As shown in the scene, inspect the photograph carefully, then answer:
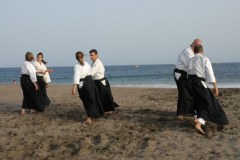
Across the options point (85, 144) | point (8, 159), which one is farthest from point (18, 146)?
point (85, 144)

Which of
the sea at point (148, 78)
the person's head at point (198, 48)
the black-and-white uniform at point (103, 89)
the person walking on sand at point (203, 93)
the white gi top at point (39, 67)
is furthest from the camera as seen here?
the sea at point (148, 78)

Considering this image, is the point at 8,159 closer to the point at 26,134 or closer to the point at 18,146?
the point at 18,146

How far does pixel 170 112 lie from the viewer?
8516 mm

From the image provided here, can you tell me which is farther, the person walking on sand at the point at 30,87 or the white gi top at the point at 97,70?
Result: the person walking on sand at the point at 30,87

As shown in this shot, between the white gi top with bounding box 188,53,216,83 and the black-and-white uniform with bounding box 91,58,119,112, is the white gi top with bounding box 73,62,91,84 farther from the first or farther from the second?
the white gi top with bounding box 188,53,216,83

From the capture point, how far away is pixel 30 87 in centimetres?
914

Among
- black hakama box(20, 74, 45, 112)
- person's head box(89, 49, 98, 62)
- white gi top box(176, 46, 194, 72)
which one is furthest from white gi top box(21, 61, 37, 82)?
white gi top box(176, 46, 194, 72)

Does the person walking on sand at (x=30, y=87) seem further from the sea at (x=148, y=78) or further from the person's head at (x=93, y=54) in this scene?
the sea at (x=148, y=78)

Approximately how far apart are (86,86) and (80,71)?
36cm

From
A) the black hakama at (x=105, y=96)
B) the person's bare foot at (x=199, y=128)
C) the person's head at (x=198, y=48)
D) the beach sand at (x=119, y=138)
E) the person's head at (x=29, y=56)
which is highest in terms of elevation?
the person's head at (x=198, y=48)

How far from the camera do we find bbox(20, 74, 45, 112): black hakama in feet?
29.9

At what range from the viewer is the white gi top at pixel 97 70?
8.13 meters

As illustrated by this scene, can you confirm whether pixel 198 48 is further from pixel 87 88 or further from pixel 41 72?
pixel 41 72

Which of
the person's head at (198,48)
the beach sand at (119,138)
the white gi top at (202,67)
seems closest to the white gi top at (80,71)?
the beach sand at (119,138)
